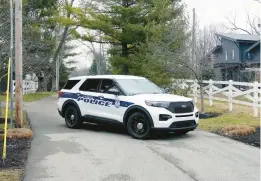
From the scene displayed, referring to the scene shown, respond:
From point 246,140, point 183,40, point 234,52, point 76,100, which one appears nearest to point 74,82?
point 76,100

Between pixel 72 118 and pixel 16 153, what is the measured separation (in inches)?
168

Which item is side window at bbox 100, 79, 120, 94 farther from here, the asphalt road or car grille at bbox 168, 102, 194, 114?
car grille at bbox 168, 102, 194, 114

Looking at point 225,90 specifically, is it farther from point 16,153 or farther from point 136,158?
point 16,153

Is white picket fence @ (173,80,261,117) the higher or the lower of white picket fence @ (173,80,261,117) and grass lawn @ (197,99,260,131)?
the higher

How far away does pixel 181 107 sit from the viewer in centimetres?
1020

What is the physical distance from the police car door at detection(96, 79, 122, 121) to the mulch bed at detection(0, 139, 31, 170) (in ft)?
8.05

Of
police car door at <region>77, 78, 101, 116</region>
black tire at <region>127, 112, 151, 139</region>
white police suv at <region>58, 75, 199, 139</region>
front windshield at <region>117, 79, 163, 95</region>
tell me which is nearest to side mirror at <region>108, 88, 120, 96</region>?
white police suv at <region>58, 75, 199, 139</region>

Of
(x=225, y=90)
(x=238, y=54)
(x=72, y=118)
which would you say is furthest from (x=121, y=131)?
(x=238, y=54)

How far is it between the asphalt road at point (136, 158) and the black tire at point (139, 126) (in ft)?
0.76

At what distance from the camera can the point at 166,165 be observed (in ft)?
24.1

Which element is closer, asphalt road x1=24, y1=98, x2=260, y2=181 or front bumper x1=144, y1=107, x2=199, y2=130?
asphalt road x1=24, y1=98, x2=260, y2=181

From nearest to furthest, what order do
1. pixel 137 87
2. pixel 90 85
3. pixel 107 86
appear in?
1. pixel 137 87
2. pixel 107 86
3. pixel 90 85

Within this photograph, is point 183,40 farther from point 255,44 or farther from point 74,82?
point 255,44

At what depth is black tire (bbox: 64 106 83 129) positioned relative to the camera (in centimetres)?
1205
